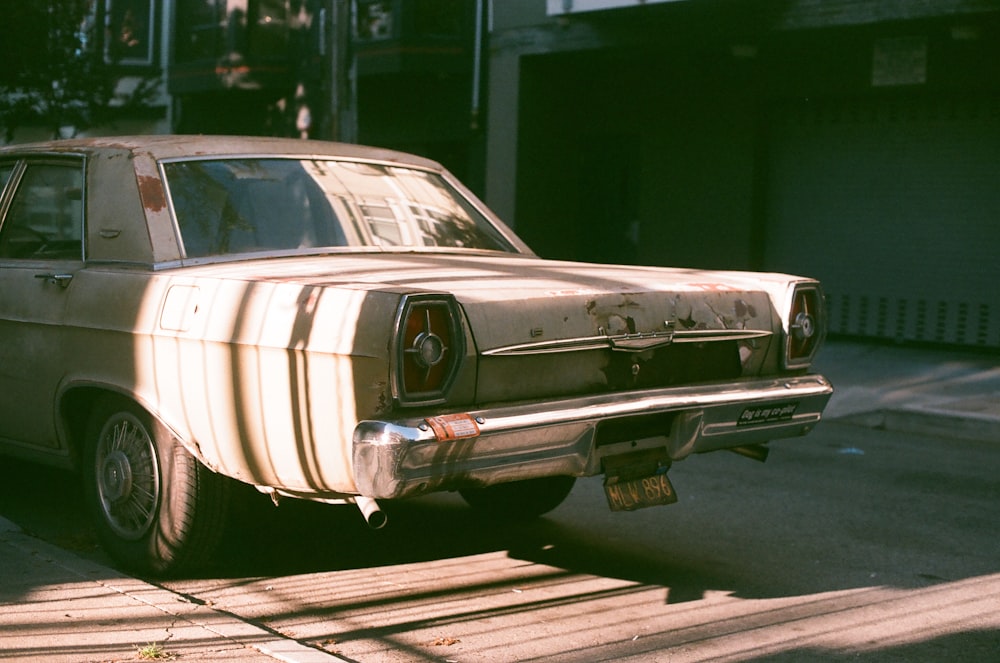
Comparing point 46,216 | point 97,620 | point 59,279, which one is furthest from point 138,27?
point 97,620

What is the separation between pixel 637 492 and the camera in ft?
15.7

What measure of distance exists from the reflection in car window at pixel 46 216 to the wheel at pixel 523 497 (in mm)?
1975

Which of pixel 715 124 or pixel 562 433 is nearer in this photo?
pixel 562 433

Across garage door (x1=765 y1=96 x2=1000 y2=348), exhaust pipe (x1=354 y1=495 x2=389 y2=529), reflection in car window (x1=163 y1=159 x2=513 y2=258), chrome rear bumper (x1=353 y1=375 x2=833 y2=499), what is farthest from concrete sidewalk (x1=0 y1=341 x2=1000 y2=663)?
garage door (x1=765 y1=96 x2=1000 y2=348)

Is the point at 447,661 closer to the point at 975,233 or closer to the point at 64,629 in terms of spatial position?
the point at 64,629

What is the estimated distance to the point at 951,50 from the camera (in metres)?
14.9

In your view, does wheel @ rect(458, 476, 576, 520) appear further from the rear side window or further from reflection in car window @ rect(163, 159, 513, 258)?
the rear side window

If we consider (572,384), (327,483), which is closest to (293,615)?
(327,483)

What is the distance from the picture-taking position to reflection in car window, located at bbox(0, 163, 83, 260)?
5.59 metres

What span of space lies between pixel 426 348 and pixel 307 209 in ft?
5.17

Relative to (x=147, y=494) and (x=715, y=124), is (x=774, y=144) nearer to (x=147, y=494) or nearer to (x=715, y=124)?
(x=715, y=124)

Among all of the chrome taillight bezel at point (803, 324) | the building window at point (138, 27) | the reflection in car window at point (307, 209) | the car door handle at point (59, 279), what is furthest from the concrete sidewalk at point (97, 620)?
the building window at point (138, 27)

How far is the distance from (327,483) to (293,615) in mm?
676

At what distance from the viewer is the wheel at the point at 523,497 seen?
603 centimetres
